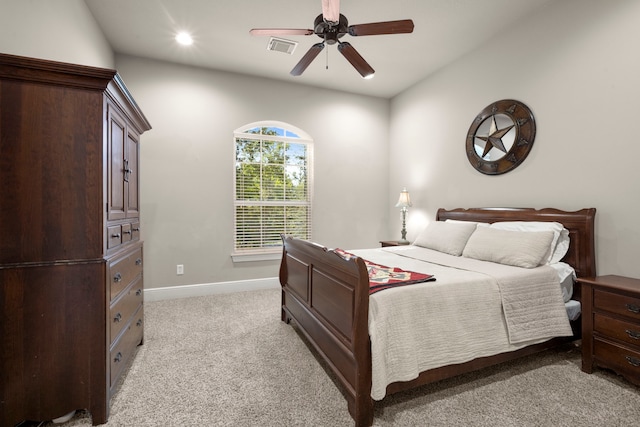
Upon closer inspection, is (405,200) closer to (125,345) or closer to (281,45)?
(281,45)

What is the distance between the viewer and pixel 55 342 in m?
1.53

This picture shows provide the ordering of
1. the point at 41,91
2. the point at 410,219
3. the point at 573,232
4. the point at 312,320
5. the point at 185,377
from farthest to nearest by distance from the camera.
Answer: the point at 410,219 < the point at 573,232 < the point at 312,320 < the point at 185,377 < the point at 41,91

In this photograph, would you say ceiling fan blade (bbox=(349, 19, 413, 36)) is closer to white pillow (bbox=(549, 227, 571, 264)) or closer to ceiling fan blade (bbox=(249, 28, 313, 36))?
ceiling fan blade (bbox=(249, 28, 313, 36))

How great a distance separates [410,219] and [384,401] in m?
3.10

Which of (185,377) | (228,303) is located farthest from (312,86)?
(185,377)

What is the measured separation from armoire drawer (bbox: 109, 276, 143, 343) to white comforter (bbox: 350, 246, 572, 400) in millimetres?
A: 1485

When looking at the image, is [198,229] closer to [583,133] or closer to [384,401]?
[384,401]

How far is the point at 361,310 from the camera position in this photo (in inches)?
61.2

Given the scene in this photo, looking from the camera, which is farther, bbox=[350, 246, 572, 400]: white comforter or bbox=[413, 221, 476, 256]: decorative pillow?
bbox=[413, 221, 476, 256]: decorative pillow

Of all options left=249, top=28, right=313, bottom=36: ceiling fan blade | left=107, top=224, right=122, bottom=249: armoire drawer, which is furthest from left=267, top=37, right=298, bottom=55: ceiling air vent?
left=107, top=224, right=122, bottom=249: armoire drawer

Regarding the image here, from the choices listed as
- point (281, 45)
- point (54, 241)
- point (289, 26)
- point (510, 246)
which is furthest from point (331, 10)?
point (510, 246)

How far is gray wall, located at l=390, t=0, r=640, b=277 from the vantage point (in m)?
2.26

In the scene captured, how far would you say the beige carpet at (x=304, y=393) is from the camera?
1626 millimetres

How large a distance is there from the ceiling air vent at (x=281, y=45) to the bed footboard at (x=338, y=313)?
2.20m
